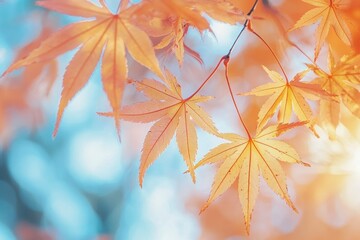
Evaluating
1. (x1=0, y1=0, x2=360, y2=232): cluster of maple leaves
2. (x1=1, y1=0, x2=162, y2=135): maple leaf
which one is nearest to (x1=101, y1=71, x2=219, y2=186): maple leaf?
(x1=0, y1=0, x2=360, y2=232): cluster of maple leaves

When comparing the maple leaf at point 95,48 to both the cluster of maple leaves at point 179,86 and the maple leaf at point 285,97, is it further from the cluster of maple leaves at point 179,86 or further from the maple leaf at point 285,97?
the maple leaf at point 285,97

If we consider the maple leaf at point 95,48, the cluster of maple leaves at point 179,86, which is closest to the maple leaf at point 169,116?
the cluster of maple leaves at point 179,86

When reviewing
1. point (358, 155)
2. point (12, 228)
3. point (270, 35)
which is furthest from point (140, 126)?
point (358, 155)

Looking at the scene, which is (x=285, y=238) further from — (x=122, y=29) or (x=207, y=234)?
(x=122, y=29)

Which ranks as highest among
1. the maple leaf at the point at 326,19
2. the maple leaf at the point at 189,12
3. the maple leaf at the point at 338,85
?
the maple leaf at the point at 326,19

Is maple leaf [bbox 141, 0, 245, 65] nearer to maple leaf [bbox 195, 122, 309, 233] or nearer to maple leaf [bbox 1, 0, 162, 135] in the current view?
maple leaf [bbox 1, 0, 162, 135]

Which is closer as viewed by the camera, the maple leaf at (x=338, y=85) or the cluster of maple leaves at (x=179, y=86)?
the cluster of maple leaves at (x=179, y=86)

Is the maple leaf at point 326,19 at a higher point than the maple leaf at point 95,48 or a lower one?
higher
